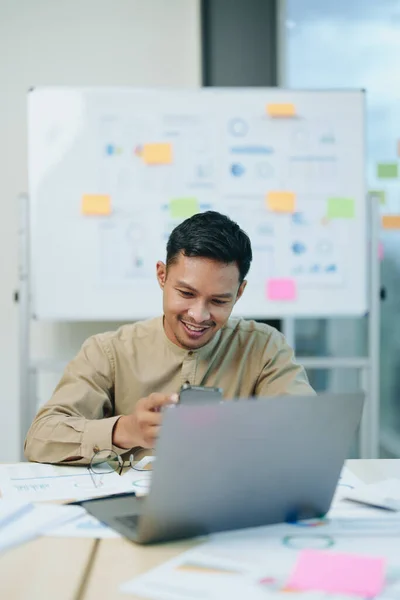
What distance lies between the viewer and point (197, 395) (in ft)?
3.73

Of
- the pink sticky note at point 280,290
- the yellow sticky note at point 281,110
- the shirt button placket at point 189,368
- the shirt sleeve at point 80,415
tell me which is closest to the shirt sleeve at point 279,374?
the shirt button placket at point 189,368

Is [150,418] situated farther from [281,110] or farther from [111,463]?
[281,110]

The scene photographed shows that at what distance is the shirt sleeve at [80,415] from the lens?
4.52 ft

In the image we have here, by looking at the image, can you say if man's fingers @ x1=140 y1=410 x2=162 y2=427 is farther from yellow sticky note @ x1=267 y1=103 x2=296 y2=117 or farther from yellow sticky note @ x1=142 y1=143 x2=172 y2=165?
yellow sticky note @ x1=267 y1=103 x2=296 y2=117

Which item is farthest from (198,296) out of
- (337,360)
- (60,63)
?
(60,63)

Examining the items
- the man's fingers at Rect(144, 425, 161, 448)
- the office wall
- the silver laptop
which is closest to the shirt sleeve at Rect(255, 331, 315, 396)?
the man's fingers at Rect(144, 425, 161, 448)

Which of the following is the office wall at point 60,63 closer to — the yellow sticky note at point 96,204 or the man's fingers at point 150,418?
the yellow sticky note at point 96,204

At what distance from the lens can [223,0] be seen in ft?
9.67

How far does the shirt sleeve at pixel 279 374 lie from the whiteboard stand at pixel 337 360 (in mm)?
943

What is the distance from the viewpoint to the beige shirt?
1.65 meters

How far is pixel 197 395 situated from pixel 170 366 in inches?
22.0

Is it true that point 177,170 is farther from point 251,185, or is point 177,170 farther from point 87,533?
point 87,533

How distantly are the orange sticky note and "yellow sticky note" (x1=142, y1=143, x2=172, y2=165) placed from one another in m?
0.84

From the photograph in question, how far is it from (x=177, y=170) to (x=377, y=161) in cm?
81
